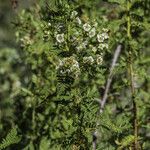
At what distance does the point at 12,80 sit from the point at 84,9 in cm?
235

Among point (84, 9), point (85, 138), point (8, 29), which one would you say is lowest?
point (85, 138)

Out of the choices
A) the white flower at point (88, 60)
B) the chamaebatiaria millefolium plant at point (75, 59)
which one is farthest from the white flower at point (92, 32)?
the white flower at point (88, 60)

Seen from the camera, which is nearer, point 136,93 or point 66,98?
point 66,98

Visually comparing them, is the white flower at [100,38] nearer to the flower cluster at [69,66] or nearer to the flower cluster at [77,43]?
the flower cluster at [77,43]

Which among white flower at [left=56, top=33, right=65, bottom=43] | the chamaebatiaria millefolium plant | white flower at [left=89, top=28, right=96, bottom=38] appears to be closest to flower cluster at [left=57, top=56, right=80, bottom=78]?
the chamaebatiaria millefolium plant

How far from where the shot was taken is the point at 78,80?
5.25 metres

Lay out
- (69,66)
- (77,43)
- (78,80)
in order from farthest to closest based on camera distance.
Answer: (78,80)
(77,43)
(69,66)

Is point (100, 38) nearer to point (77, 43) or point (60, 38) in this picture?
point (77, 43)

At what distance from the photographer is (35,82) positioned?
6609 mm

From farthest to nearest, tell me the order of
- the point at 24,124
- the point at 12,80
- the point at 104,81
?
the point at 12,80 < the point at 24,124 < the point at 104,81

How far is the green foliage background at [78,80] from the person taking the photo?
5.05m

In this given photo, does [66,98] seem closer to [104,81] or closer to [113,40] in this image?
[113,40]

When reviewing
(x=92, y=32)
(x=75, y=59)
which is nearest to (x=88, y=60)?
(x=75, y=59)

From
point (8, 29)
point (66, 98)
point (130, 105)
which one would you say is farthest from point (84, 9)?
point (8, 29)
